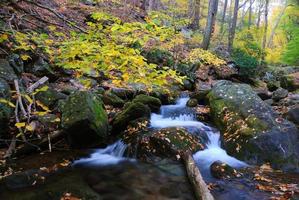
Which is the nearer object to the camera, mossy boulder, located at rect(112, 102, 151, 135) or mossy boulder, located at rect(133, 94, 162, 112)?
mossy boulder, located at rect(112, 102, 151, 135)

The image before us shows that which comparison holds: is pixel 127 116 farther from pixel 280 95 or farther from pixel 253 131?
pixel 280 95

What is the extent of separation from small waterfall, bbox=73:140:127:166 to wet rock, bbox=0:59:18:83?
107 inches

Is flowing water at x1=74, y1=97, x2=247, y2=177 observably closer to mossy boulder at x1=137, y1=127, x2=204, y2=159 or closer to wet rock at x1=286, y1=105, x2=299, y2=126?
mossy boulder at x1=137, y1=127, x2=204, y2=159

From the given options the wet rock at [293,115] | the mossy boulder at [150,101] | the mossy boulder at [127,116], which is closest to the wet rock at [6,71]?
the mossy boulder at [127,116]

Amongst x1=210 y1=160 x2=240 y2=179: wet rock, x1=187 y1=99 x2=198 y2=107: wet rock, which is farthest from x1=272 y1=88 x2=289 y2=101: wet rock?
x1=210 y1=160 x2=240 y2=179: wet rock

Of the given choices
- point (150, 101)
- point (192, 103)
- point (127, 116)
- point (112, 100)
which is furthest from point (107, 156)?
point (192, 103)

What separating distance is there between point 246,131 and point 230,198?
2.70 metres

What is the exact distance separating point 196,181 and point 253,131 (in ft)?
9.30

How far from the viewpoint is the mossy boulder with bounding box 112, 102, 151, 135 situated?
9.30 m

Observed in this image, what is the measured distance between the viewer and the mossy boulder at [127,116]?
9.30 m

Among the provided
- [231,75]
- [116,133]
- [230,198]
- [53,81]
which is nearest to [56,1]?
[53,81]

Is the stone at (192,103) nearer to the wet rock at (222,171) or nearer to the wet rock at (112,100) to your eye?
the wet rock at (112,100)

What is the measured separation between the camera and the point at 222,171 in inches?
281

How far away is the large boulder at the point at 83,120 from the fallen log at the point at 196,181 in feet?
7.70
